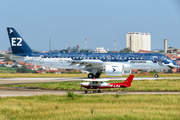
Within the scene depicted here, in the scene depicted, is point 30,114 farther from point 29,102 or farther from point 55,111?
point 29,102

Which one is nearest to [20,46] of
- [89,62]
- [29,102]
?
[89,62]

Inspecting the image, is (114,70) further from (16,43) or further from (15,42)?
(15,42)

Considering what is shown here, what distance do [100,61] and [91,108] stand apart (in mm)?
30766

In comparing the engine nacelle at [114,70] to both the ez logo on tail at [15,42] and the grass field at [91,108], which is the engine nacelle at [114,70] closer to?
the ez logo on tail at [15,42]

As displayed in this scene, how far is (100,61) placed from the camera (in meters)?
53.5

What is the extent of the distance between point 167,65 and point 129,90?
65.9 feet

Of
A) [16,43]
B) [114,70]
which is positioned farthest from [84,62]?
[16,43]

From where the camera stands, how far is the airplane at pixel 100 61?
51.5 metres

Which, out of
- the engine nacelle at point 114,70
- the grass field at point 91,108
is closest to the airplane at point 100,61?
the engine nacelle at point 114,70

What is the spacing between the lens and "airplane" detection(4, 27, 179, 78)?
169ft

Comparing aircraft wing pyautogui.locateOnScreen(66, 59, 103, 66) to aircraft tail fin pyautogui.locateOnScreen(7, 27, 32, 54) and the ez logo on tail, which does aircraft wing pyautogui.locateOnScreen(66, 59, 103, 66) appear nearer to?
aircraft tail fin pyautogui.locateOnScreen(7, 27, 32, 54)

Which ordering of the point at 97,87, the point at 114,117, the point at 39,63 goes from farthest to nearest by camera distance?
the point at 39,63, the point at 97,87, the point at 114,117

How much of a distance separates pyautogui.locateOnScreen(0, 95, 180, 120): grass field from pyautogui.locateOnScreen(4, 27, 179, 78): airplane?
74.6 feet

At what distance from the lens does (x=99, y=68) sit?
173 feet
